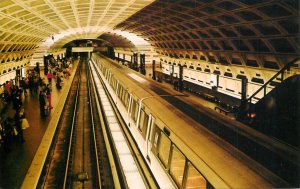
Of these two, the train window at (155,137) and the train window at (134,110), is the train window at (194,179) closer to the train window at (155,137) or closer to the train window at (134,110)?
the train window at (155,137)

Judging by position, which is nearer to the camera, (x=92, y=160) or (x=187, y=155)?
(x=187, y=155)

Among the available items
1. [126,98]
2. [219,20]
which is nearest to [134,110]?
[126,98]


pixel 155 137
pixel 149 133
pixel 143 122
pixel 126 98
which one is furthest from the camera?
pixel 126 98

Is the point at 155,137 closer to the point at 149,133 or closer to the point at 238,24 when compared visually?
the point at 149,133

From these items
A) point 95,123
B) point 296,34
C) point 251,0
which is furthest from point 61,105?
point 296,34

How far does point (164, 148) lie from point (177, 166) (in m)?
0.70

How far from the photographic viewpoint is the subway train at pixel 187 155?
11.7ft

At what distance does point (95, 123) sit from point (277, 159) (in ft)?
40.1

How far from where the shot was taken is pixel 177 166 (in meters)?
5.30

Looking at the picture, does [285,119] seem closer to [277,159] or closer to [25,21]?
[277,159]

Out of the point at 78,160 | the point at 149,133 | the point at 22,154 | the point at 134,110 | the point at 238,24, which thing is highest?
the point at 238,24

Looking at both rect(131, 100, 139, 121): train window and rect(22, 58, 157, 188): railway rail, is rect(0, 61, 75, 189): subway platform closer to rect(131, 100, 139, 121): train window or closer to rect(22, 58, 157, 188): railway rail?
rect(22, 58, 157, 188): railway rail

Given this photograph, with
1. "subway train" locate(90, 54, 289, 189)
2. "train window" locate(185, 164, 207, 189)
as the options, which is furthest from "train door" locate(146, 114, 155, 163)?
"train window" locate(185, 164, 207, 189)

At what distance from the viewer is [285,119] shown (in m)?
8.02
